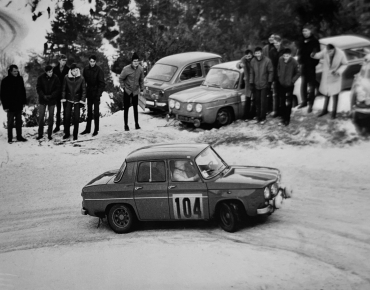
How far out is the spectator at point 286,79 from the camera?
11.2m

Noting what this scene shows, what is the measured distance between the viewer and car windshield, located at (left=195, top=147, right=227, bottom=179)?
315 inches

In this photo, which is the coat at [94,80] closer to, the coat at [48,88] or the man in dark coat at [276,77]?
the coat at [48,88]

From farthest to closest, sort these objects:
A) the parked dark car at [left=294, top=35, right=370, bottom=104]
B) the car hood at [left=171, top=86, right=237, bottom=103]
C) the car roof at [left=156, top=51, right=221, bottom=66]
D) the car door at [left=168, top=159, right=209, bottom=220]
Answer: the car roof at [left=156, top=51, right=221, bottom=66]
the car hood at [left=171, top=86, right=237, bottom=103]
the parked dark car at [left=294, top=35, right=370, bottom=104]
the car door at [left=168, top=159, right=209, bottom=220]

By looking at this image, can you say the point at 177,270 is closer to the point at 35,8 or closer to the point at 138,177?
the point at 138,177

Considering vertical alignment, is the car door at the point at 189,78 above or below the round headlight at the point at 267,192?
above

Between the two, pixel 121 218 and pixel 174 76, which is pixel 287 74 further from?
pixel 121 218

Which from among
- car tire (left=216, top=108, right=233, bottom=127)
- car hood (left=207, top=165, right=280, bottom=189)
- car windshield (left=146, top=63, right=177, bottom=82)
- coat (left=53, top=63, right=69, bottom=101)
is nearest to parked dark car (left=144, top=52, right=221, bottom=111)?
car windshield (left=146, top=63, right=177, bottom=82)

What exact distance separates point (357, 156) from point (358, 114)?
3.77 feet

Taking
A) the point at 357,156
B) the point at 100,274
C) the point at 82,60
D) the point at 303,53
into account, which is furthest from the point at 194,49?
the point at 100,274

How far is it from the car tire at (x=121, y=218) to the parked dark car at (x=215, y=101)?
4.20 metres

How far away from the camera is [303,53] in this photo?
37.2ft

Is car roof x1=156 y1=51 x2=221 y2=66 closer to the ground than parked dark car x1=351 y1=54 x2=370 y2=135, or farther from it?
farther from it

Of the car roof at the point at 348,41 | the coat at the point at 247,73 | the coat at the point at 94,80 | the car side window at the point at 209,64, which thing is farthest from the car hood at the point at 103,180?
the car side window at the point at 209,64

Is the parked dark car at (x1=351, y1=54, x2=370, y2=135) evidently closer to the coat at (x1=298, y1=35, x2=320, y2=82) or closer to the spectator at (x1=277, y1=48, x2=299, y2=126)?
A: the coat at (x1=298, y1=35, x2=320, y2=82)
